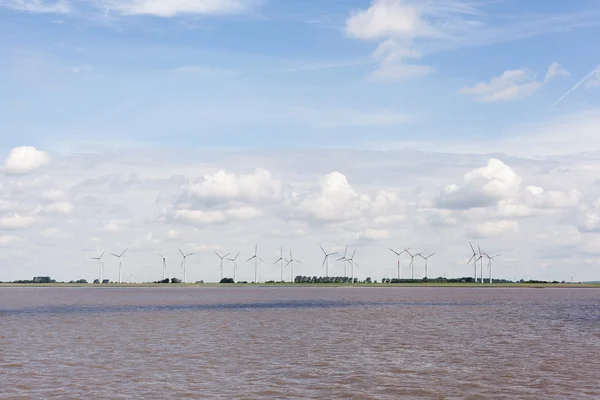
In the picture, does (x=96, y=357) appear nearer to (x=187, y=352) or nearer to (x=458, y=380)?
(x=187, y=352)

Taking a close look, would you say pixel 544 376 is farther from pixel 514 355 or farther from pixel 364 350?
pixel 364 350

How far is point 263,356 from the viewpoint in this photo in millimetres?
41844

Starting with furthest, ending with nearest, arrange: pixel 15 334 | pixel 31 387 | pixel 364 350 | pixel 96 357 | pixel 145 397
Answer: pixel 15 334 → pixel 364 350 → pixel 96 357 → pixel 31 387 → pixel 145 397

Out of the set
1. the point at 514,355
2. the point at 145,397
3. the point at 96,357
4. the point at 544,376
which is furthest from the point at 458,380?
the point at 96,357

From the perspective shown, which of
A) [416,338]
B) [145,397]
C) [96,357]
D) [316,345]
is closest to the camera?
[145,397]

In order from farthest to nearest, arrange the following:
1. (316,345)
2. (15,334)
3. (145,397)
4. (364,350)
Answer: (15,334) < (316,345) < (364,350) < (145,397)

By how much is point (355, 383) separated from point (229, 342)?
67.6ft

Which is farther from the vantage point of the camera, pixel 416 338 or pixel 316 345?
pixel 416 338

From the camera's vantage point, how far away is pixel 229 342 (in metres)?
50.8

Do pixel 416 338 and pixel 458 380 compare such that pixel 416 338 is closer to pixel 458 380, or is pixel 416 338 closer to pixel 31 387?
pixel 458 380

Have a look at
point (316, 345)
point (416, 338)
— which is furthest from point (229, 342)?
point (416, 338)

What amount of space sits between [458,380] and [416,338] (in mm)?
21313

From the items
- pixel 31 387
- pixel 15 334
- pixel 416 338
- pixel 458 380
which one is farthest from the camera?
pixel 15 334

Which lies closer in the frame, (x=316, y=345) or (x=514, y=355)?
(x=514, y=355)
